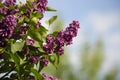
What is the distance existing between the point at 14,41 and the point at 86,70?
16601mm

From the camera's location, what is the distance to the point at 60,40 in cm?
336

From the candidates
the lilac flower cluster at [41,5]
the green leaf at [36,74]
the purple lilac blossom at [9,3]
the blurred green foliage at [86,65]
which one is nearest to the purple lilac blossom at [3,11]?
the purple lilac blossom at [9,3]

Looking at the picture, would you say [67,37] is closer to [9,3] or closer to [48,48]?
[48,48]

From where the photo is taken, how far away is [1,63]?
351 centimetres

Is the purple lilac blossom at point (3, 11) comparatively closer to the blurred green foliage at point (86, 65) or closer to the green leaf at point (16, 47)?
the green leaf at point (16, 47)

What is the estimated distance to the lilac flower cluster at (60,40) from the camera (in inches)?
132

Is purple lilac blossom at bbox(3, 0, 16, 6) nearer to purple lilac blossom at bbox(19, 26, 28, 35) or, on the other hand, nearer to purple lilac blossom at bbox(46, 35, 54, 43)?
purple lilac blossom at bbox(19, 26, 28, 35)

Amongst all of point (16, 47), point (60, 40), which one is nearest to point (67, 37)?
point (60, 40)

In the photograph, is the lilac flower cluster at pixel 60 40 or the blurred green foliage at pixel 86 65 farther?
the blurred green foliage at pixel 86 65

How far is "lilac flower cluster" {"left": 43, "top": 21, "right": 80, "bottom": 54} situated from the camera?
11.0 ft

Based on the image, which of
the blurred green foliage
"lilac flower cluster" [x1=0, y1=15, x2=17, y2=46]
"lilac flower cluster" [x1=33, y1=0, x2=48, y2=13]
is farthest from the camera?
the blurred green foliage

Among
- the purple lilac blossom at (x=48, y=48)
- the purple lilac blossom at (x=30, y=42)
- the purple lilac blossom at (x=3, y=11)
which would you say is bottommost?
the purple lilac blossom at (x=48, y=48)

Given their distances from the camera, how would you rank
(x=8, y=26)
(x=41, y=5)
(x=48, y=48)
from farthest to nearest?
(x=41, y=5) < (x=48, y=48) < (x=8, y=26)

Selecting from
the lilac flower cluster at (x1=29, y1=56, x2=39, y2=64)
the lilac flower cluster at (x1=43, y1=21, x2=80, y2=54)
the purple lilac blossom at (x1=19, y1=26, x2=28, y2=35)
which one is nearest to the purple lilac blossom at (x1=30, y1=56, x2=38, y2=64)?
the lilac flower cluster at (x1=29, y1=56, x2=39, y2=64)
